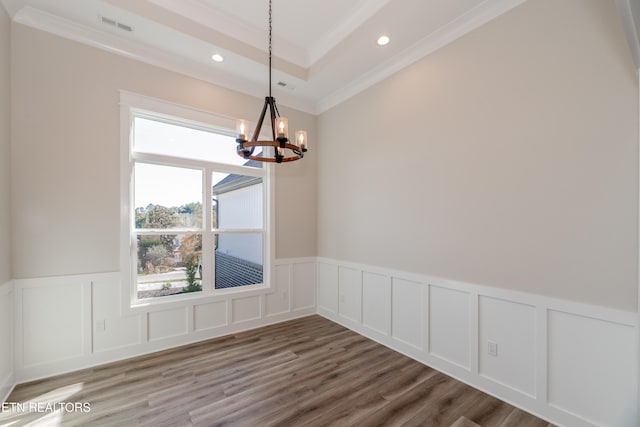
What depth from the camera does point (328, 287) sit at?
415cm

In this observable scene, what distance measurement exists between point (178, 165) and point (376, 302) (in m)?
2.97

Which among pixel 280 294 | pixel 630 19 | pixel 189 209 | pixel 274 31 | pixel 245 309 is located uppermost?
pixel 274 31

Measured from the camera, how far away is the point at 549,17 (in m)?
2.05

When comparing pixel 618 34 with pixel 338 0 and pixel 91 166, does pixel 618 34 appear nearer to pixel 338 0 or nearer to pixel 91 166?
pixel 338 0

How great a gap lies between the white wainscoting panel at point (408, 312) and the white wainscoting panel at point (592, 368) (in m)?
1.09

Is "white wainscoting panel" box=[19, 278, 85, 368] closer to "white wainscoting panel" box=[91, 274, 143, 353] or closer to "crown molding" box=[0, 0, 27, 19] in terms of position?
"white wainscoting panel" box=[91, 274, 143, 353]

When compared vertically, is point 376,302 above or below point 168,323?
above

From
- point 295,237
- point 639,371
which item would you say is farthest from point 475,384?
point 295,237

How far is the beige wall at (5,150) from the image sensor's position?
224 cm

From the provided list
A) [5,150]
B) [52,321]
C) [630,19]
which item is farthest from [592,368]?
[5,150]

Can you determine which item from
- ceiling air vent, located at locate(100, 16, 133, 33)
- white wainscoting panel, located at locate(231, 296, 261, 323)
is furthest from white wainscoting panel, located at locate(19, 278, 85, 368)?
ceiling air vent, located at locate(100, 16, 133, 33)

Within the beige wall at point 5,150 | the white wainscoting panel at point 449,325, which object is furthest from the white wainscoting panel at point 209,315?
the white wainscoting panel at point 449,325

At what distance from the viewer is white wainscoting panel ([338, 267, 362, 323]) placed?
3.64m

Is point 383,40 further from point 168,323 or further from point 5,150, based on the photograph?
point 168,323
